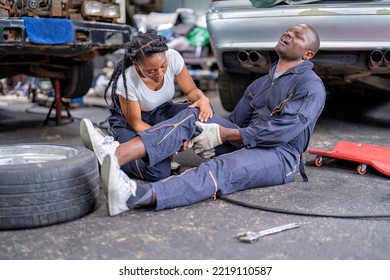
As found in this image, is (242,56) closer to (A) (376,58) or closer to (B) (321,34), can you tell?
(B) (321,34)

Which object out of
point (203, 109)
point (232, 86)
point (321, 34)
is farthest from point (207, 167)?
point (232, 86)

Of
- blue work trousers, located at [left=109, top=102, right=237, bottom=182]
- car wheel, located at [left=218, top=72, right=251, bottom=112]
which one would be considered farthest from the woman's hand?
car wheel, located at [left=218, top=72, right=251, bottom=112]

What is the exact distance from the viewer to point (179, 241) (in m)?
2.08

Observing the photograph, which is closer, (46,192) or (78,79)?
(46,192)

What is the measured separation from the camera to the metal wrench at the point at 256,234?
2.06 metres

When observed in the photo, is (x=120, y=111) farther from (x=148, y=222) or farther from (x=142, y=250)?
(x=142, y=250)

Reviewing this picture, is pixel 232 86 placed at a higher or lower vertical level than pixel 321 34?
lower

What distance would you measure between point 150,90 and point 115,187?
94cm

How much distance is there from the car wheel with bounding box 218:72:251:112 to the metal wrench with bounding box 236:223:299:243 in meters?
2.64

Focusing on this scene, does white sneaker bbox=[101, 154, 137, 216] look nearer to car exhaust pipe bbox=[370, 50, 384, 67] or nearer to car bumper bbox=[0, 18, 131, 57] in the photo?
car bumper bbox=[0, 18, 131, 57]

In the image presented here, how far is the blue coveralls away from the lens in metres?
2.58

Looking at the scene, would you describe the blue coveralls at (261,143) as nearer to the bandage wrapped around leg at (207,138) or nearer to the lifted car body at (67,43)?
the bandage wrapped around leg at (207,138)

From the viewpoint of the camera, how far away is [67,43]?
3.98m
